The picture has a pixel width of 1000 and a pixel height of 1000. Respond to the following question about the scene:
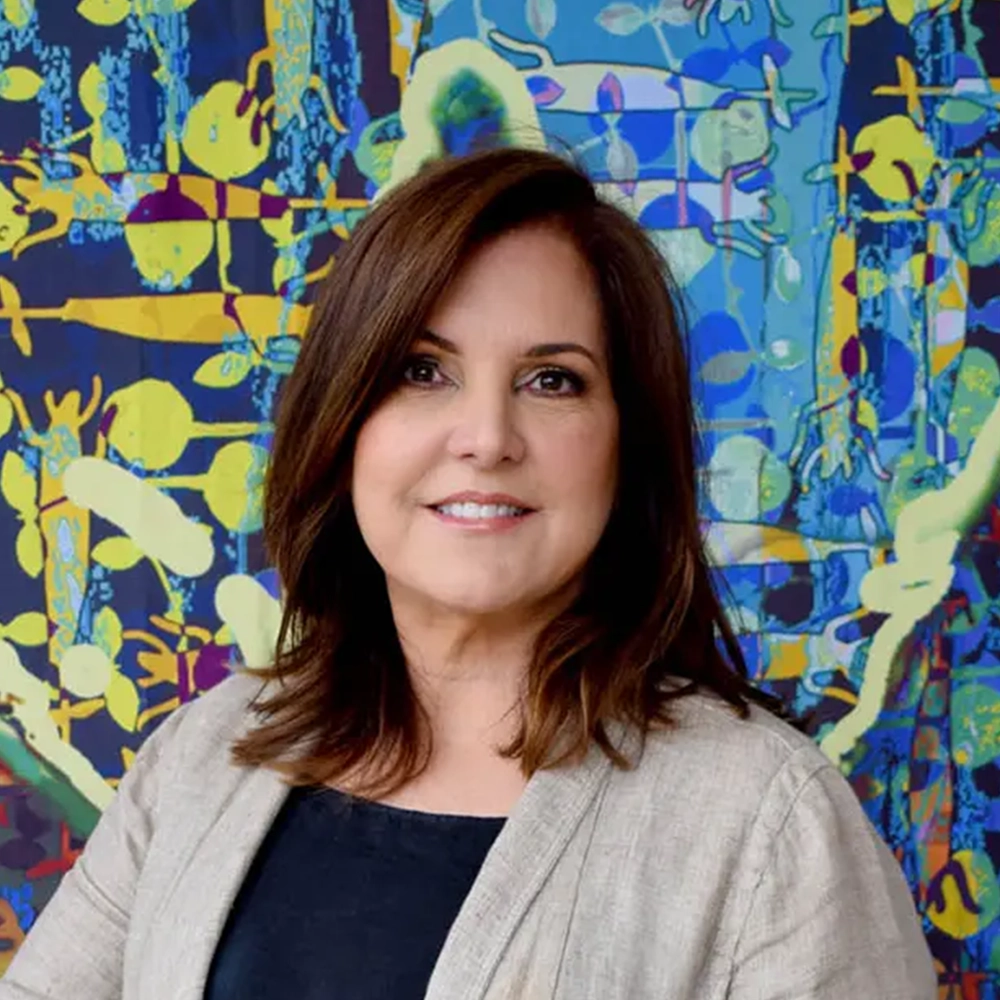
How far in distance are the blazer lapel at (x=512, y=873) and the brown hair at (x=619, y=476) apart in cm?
3

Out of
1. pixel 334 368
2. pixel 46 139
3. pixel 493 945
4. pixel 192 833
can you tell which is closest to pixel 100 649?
pixel 46 139

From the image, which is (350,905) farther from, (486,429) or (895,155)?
(895,155)

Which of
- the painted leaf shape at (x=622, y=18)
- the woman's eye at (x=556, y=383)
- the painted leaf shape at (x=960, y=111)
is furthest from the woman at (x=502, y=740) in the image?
the painted leaf shape at (x=960, y=111)

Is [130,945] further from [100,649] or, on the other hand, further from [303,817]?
[100,649]

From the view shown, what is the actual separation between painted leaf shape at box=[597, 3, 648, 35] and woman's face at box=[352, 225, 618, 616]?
90 centimetres

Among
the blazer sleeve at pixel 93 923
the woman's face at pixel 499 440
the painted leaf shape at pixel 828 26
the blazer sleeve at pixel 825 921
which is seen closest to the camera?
the blazer sleeve at pixel 825 921

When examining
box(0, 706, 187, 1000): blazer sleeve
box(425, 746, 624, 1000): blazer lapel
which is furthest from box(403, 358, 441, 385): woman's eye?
box(0, 706, 187, 1000): blazer sleeve

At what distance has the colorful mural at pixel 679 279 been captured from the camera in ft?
6.52

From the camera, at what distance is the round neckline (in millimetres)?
1160

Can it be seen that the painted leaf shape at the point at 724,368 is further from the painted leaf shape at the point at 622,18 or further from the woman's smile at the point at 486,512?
the woman's smile at the point at 486,512

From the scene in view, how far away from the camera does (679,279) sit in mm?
2002

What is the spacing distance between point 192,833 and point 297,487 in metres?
0.30

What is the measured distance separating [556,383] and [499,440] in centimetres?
8

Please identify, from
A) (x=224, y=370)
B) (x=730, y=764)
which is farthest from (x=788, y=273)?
(x=730, y=764)
